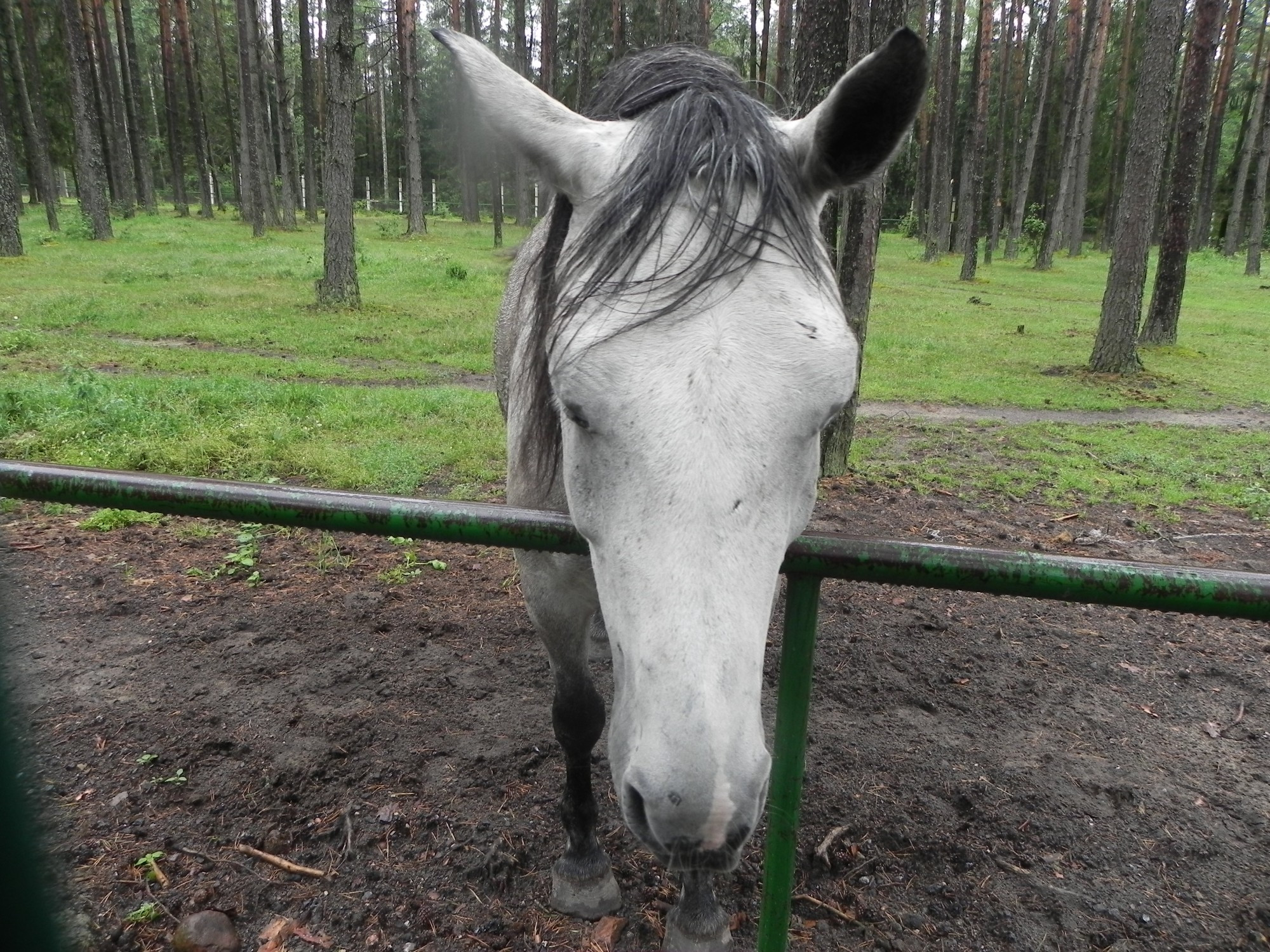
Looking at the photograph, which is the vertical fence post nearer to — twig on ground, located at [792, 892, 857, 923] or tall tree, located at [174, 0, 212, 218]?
twig on ground, located at [792, 892, 857, 923]

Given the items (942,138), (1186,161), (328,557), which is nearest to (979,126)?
(942,138)

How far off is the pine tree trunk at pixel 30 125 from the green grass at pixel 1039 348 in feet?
74.4

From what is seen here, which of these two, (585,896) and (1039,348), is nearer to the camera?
(585,896)

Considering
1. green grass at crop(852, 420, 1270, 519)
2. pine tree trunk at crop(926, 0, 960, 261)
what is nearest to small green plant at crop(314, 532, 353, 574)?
green grass at crop(852, 420, 1270, 519)

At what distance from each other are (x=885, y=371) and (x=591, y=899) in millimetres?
8473

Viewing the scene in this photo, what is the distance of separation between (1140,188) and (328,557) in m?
9.60

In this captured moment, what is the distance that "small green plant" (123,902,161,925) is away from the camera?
215 centimetres

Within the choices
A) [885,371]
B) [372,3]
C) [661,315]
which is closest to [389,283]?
[885,371]

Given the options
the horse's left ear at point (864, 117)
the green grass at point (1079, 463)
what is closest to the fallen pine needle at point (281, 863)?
the horse's left ear at point (864, 117)

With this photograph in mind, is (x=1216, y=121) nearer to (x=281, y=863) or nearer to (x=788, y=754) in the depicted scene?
(x=788, y=754)

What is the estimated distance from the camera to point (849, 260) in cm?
504

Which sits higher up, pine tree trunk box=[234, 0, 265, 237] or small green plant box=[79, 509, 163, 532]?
pine tree trunk box=[234, 0, 265, 237]

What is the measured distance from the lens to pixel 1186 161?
10.1m

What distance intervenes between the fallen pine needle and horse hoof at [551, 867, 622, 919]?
72cm
